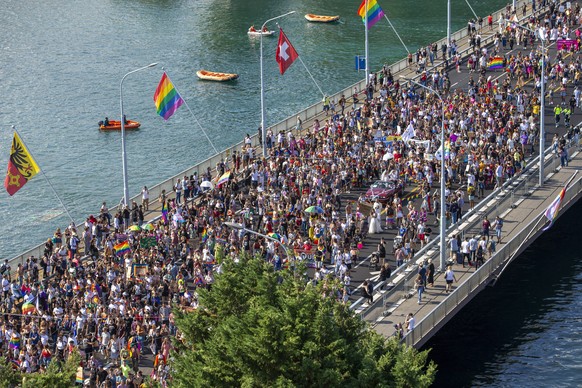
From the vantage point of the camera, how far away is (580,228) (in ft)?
289

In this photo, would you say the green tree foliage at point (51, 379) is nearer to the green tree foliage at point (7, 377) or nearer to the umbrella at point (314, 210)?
the green tree foliage at point (7, 377)

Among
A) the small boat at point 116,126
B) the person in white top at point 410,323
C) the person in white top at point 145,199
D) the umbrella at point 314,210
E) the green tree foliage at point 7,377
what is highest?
the small boat at point 116,126

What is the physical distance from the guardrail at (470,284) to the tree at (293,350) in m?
12.7

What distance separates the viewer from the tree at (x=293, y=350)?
Result: 51062 mm

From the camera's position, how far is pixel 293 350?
168 ft

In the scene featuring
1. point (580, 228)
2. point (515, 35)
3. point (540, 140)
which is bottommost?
point (580, 228)

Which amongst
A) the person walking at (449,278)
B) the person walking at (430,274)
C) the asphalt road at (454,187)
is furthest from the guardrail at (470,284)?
the asphalt road at (454,187)

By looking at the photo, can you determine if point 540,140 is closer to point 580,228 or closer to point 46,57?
point 580,228

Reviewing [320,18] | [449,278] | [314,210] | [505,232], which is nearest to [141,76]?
[320,18]

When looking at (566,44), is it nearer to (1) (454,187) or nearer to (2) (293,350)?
(1) (454,187)

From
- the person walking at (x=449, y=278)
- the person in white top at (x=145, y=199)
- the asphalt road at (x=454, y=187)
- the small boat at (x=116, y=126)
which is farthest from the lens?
the small boat at (x=116, y=126)

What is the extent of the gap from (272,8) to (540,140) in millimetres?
87950

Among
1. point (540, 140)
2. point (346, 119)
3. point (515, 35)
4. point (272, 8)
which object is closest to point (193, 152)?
point (346, 119)

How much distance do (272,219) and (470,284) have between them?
1337cm
